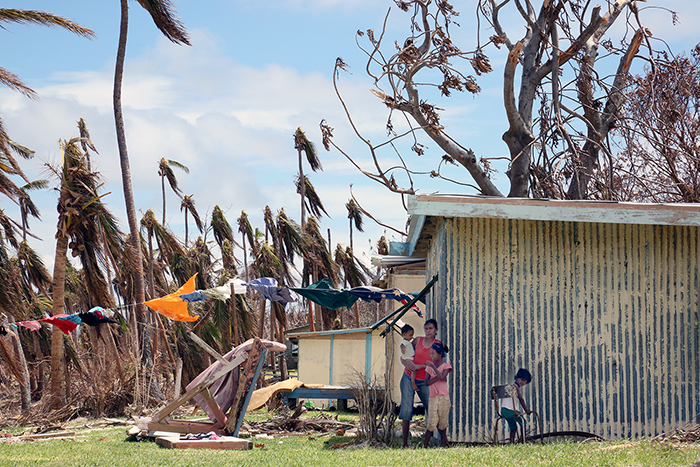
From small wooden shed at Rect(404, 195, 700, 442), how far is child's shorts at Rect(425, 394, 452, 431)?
1.29 feet

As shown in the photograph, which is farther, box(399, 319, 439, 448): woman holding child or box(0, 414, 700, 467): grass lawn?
box(399, 319, 439, 448): woman holding child

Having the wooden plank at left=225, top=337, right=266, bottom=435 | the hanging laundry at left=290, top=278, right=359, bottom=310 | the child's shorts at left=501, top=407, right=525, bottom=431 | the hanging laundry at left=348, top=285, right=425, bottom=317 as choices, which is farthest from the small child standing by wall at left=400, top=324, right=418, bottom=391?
the wooden plank at left=225, top=337, right=266, bottom=435

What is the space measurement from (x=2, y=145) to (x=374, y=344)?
35.2ft

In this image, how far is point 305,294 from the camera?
1158 centimetres

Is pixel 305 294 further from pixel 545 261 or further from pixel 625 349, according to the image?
pixel 625 349

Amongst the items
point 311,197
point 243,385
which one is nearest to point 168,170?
point 311,197

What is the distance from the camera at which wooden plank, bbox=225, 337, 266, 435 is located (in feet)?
32.7

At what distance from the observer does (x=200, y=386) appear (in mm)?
9602

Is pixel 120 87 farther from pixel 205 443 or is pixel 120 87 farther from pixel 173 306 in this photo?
pixel 205 443

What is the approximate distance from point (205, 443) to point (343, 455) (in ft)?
7.27

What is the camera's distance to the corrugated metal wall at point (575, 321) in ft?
29.1

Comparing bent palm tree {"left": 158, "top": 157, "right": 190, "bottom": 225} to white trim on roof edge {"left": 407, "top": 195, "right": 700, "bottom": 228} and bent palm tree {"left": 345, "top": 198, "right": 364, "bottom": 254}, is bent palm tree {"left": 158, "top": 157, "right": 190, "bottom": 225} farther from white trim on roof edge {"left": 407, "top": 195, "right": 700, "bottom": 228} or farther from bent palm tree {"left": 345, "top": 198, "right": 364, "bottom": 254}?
white trim on roof edge {"left": 407, "top": 195, "right": 700, "bottom": 228}

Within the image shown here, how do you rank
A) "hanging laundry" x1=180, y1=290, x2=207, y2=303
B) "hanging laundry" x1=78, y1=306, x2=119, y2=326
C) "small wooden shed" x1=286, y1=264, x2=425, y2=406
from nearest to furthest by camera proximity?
1. "hanging laundry" x1=180, y1=290, x2=207, y2=303
2. "hanging laundry" x1=78, y1=306, x2=119, y2=326
3. "small wooden shed" x1=286, y1=264, x2=425, y2=406

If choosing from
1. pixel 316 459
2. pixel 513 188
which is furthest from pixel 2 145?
pixel 513 188
